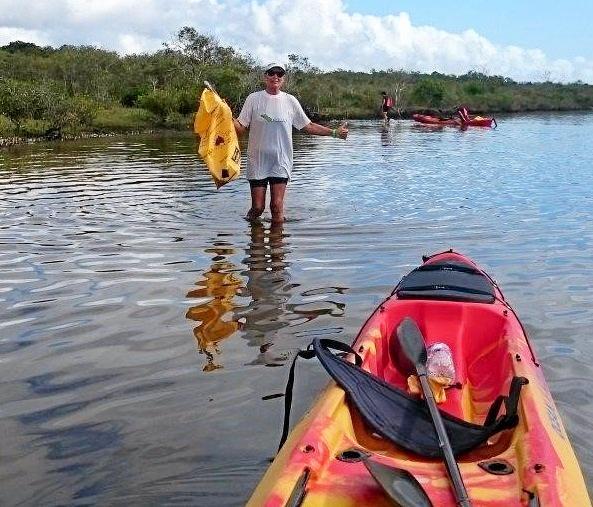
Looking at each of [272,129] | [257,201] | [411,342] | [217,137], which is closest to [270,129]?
[272,129]

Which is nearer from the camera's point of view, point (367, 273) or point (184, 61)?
point (367, 273)

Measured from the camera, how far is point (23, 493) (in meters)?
3.25

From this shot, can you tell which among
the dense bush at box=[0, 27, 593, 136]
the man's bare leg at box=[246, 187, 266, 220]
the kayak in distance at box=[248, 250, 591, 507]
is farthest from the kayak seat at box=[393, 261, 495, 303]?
the dense bush at box=[0, 27, 593, 136]

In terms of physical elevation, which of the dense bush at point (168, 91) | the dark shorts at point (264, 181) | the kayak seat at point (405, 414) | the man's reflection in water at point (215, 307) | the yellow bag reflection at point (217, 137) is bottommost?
the man's reflection in water at point (215, 307)

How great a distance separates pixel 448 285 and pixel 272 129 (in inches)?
177

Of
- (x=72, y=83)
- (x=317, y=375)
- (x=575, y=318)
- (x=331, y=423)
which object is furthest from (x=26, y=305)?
(x=72, y=83)

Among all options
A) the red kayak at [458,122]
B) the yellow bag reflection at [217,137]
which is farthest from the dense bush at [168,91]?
the yellow bag reflection at [217,137]

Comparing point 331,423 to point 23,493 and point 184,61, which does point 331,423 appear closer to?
point 23,493

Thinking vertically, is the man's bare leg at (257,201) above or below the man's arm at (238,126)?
below

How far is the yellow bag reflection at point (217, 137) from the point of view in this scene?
29.2 feet

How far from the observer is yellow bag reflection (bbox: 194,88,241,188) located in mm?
8891

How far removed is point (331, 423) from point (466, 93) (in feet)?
221

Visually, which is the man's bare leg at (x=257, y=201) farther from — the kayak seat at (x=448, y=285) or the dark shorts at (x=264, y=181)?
the kayak seat at (x=448, y=285)

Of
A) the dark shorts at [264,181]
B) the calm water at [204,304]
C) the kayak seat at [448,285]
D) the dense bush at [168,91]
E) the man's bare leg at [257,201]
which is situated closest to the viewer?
the calm water at [204,304]
